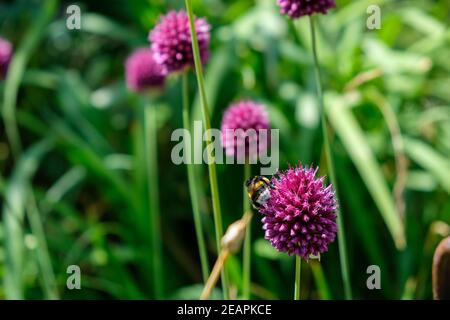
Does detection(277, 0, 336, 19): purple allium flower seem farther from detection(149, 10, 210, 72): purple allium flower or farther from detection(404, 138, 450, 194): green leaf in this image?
detection(404, 138, 450, 194): green leaf

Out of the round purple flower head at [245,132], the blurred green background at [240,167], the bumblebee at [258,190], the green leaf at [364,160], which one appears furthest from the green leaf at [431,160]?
the bumblebee at [258,190]

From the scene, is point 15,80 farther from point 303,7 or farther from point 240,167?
point 303,7

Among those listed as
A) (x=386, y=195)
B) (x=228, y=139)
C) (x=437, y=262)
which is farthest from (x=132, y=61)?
(x=437, y=262)

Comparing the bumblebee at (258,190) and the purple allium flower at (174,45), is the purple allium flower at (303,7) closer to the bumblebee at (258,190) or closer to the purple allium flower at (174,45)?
the purple allium flower at (174,45)

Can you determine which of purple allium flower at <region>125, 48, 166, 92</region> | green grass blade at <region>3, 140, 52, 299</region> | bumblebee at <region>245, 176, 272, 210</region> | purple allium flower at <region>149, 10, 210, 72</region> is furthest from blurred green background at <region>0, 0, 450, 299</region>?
bumblebee at <region>245, 176, 272, 210</region>

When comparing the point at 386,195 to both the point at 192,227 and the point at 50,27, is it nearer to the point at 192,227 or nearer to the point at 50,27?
the point at 192,227
